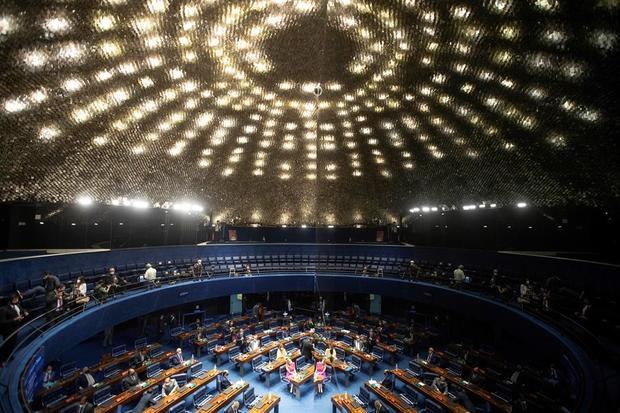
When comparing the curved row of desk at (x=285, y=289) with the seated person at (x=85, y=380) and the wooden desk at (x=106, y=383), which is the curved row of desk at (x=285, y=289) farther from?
the wooden desk at (x=106, y=383)

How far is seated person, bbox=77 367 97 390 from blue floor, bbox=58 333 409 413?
3.21 metres

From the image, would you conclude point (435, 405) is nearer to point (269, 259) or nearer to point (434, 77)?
point (434, 77)

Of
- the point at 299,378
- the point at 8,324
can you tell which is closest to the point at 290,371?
the point at 299,378

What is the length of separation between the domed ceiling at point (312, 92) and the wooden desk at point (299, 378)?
35.2 ft

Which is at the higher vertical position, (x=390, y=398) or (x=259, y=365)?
(x=390, y=398)

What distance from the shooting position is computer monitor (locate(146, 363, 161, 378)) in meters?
11.4

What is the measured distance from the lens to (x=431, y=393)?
10.1 metres

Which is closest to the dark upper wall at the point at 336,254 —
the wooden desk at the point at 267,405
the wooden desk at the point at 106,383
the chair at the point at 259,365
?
the wooden desk at the point at 106,383

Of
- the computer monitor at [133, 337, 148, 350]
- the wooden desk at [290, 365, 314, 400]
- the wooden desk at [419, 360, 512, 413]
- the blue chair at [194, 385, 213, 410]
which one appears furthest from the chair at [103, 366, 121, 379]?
the wooden desk at [419, 360, 512, 413]

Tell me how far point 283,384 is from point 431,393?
20.0 ft

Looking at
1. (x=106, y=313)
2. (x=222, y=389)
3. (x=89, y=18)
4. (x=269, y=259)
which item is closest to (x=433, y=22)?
(x=89, y=18)

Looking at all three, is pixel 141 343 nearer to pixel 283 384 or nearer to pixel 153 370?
pixel 153 370

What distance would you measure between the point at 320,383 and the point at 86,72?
12.9 metres

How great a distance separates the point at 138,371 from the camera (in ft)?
37.9
